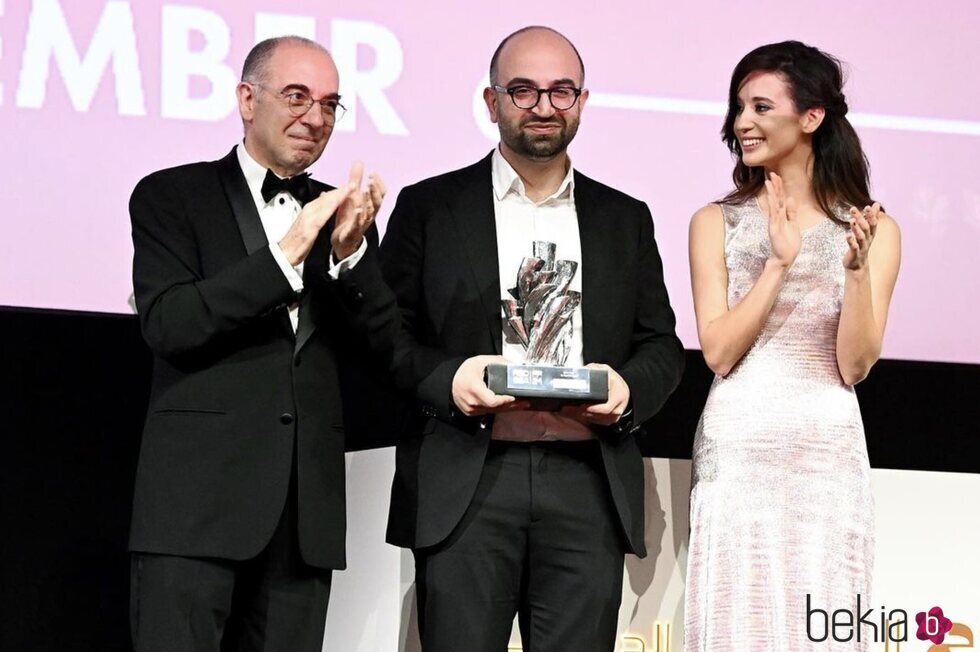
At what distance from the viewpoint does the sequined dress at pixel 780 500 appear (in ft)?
9.90

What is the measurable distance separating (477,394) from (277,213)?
1.82 feet

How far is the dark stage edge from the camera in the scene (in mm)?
3723

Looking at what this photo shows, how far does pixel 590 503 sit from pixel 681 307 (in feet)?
4.65

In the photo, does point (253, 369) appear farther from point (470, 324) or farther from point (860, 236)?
point (860, 236)

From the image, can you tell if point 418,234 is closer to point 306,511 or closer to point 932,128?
point 306,511

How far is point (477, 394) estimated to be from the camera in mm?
2764

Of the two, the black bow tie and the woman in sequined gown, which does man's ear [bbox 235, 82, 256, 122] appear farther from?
the woman in sequined gown

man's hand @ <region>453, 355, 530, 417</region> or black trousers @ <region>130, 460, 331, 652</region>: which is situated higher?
man's hand @ <region>453, 355, 530, 417</region>

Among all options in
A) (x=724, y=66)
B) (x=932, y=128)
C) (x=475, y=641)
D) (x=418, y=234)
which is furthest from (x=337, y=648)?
(x=932, y=128)

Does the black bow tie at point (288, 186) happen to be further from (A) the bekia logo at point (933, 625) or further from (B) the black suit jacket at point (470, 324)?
(A) the bekia logo at point (933, 625)

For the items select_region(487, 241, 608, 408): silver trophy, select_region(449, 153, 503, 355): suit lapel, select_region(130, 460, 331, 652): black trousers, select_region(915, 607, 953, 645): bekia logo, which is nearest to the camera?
select_region(130, 460, 331, 652): black trousers

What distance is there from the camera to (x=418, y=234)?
304 cm

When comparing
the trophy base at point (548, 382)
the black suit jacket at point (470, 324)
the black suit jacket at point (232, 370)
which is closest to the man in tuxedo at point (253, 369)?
the black suit jacket at point (232, 370)

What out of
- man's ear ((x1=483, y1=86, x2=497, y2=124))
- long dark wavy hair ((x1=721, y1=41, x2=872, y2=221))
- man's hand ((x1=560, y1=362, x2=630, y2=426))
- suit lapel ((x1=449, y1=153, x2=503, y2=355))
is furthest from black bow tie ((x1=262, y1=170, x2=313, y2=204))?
long dark wavy hair ((x1=721, y1=41, x2=872, y2=221))
